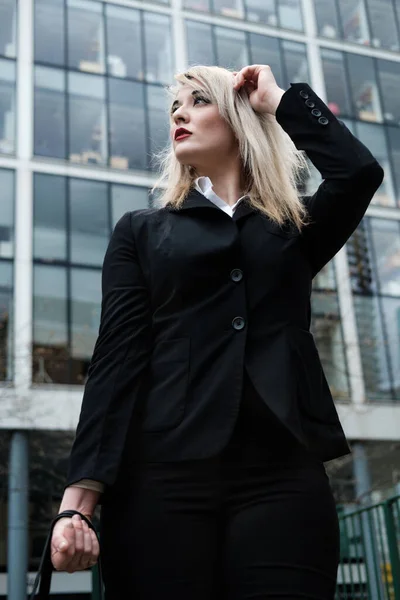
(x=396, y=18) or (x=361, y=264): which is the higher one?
(x=396, y=18)

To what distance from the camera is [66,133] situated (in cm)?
2256

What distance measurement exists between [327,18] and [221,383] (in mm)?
26871

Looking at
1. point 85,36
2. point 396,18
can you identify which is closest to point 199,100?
point 85,36

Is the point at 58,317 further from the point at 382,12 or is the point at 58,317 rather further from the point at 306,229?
the point at 306,229

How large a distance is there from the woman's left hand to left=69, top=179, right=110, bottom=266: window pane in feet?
62.3

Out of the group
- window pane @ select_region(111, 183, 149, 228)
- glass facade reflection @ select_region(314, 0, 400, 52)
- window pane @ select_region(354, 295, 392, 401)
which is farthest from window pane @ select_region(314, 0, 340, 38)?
window pane @ select_region(354, 295, 392, 401)

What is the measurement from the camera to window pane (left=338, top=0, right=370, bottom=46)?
26.8 m

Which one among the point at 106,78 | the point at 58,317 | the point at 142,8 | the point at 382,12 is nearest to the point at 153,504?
the point at 58,317

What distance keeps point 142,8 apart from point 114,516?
24.3 metres

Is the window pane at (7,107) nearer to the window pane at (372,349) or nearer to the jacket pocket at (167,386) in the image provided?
the window pane at (372,349)

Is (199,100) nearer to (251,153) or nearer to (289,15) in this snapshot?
(251,153)

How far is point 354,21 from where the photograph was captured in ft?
88.4

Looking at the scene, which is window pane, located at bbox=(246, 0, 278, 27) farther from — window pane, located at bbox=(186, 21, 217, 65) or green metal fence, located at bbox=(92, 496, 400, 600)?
green metal fence, located at bbox=(92, 496, 400, 600)

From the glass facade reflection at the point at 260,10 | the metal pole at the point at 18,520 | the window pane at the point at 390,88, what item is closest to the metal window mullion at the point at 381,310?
the window pane at the point at 390,88
